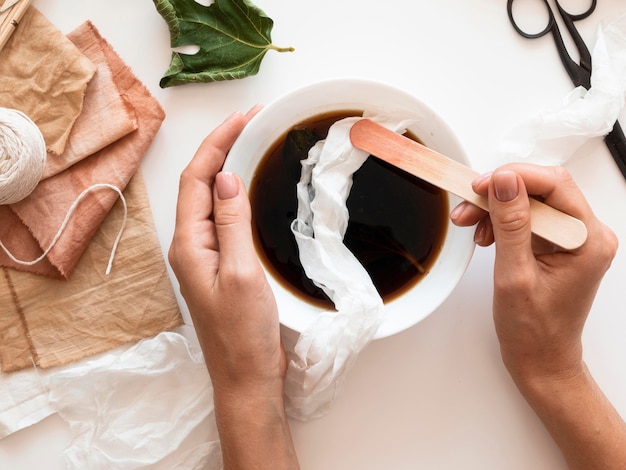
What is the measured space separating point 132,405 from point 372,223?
45 cm

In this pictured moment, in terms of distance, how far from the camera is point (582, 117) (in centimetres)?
89

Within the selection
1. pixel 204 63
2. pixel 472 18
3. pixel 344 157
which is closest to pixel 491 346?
pixel 344 157

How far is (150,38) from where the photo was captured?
0.95m

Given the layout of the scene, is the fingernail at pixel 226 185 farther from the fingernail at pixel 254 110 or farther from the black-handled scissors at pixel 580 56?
the black-handled scissors at pixel 580 56

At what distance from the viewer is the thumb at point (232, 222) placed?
0.80 m

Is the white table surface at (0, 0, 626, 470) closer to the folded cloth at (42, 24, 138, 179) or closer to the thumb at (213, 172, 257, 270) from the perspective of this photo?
the folded cloth at (42, 24, 138, 179)

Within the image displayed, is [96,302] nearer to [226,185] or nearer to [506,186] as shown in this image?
[226,185]

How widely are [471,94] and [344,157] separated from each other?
0.75 ft

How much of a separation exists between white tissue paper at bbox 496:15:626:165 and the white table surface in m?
0.03

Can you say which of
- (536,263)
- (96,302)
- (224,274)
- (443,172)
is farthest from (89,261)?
(536,263)

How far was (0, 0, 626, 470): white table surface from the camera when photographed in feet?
3.10

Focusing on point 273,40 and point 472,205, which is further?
point 273,40

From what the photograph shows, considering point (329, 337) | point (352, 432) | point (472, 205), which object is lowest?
point (352, 432)

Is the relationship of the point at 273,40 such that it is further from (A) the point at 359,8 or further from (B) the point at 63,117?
(B) the point at 63,117
